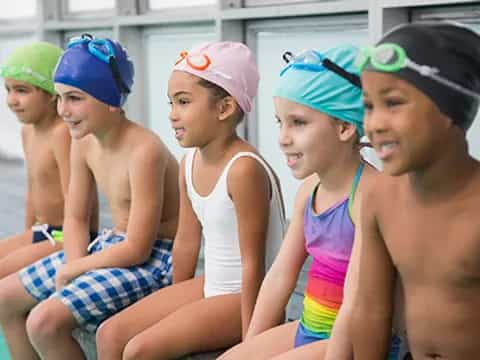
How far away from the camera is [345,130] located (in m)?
2.77

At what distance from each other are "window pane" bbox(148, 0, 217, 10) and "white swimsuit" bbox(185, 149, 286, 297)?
2346 millimetres

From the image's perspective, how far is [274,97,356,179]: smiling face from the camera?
9.04 feet

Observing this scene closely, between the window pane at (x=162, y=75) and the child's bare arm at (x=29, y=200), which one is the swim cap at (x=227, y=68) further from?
the window pane at (x=162, y=75)

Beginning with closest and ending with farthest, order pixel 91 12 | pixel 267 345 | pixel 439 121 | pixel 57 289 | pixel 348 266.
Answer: pixel 439 121, pixel 348 266, pixel 267 345, pixel 57 289, pixel 91 12

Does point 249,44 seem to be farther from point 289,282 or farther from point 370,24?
point 289,282

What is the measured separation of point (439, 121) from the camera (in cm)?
212

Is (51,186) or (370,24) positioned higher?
(370,24)

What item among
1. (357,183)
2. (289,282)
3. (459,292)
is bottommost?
(289,282)

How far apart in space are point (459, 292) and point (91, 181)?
2306 mm

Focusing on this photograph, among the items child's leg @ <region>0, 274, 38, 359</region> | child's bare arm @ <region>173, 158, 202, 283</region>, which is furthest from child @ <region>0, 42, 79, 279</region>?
child's bare arm @ <region>173, 158, 202, 283</region>

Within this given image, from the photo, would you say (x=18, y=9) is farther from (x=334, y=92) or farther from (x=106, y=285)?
(x=334, y=92)

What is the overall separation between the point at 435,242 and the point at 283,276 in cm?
85

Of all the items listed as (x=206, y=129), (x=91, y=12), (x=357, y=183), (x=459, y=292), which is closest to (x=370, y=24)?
(x=206, y=129)

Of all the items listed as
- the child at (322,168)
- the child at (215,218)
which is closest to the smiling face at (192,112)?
the child at (215,218)
